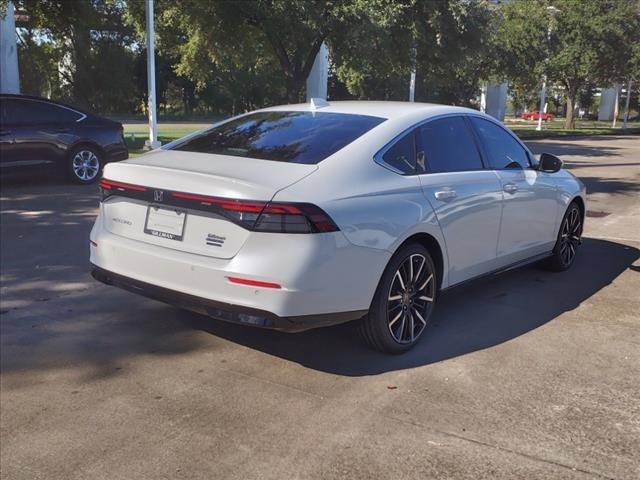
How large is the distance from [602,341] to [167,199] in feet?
10.6

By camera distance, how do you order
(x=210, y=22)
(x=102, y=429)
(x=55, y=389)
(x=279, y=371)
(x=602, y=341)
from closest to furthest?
(x=102, y=429) → (x=55, y=389) → (x=279, y=371) → (x=602, y=341) → (x=210, y=22)

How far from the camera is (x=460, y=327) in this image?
5.00m

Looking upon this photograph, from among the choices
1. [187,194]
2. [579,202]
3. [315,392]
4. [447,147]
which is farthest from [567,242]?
[187,194]

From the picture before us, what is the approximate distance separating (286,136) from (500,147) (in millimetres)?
2046

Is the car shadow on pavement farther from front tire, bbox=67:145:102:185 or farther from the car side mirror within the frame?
front tire, bbox=67:145:102:185

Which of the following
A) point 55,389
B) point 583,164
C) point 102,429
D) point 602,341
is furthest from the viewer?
point 583,164

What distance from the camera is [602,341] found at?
4.80 metres

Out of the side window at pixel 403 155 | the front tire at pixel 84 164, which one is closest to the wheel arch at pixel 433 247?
the side window at pixel 403 155

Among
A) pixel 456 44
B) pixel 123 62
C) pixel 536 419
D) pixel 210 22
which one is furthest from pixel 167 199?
pixel 123 62

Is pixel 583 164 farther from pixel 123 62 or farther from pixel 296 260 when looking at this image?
pixel 123 62

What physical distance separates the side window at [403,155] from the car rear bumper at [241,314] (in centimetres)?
104

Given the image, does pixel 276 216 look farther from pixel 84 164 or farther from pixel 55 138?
pixel 84 164

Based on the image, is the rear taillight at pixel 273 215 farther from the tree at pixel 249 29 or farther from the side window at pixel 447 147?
the tree at pixel 249 29

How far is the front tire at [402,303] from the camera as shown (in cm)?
415
